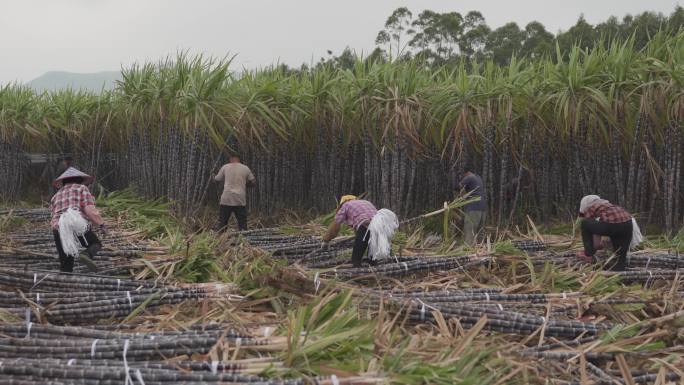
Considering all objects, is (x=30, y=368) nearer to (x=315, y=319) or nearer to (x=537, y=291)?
(x=315, y=319)

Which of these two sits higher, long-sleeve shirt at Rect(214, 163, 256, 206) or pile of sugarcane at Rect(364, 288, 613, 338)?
long-sleeve shirt at Rect(214, 163, 256, 206)

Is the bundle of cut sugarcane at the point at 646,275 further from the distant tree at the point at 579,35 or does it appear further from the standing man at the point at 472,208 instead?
the distant tree at the point at 579,35

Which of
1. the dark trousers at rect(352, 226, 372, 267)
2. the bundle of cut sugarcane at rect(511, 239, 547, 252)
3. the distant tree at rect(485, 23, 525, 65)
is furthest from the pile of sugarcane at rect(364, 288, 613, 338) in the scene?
the distant tree at rect(485, 23, 525, 65)

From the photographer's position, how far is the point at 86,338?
2574 mm

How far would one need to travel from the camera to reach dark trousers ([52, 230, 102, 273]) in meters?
3.96

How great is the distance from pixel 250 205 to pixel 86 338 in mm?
5092

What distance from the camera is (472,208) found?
5777 millimetres

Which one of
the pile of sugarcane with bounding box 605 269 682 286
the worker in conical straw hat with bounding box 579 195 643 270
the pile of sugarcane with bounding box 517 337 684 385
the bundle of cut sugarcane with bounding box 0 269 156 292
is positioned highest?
the worker in conical straw hat with bounding box 579 195 643 270

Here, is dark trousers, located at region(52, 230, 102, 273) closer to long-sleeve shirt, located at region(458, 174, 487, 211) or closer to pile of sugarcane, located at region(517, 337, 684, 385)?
pile of sugarcane, located at region(517, 337, 684, 385)

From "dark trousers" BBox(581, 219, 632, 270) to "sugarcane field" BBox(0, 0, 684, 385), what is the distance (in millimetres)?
14

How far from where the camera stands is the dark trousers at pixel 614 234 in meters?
4.28

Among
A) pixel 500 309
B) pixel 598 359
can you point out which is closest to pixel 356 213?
pixel 500 309

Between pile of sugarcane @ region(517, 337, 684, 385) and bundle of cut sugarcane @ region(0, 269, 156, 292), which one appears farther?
bundle of cut sugarcane @ region(0, 269, 156, 292)

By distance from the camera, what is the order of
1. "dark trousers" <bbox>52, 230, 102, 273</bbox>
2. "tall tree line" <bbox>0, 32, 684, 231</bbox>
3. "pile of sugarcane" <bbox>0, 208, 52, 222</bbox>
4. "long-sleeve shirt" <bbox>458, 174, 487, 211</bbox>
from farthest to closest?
1. "pile of sugarcane" <bbox>0, 208, 52, 222</bbox>
2. "tall tree line" <bbox>0, 32, 684, 231</bbox>
3. "long-sleeve shirt" <bbox>458, 174, 487, 211</bbox>
4. "dark trousers" <bbox>52, 230, 102, 273</bbox>
